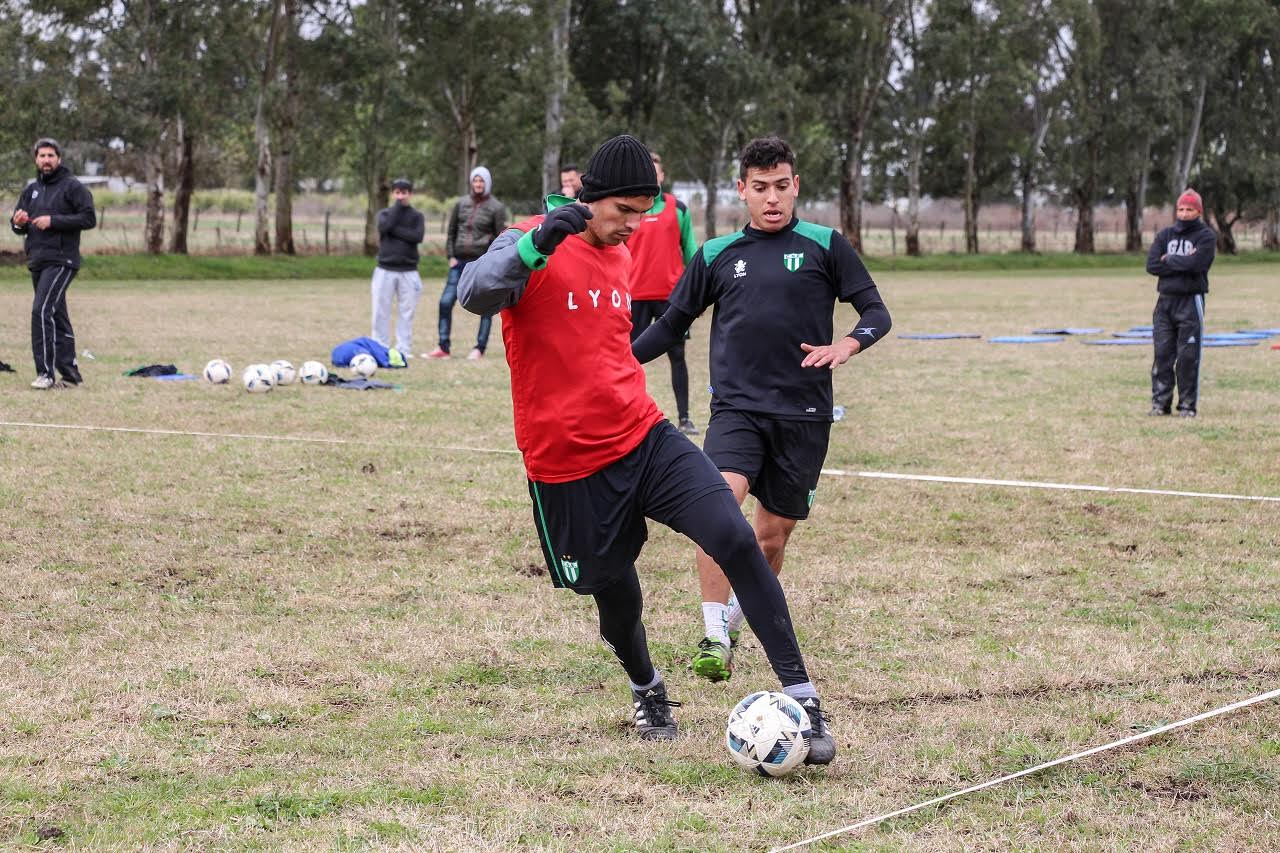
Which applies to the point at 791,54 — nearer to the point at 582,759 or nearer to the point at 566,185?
the point at 566,185

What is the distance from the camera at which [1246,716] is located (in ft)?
16.3

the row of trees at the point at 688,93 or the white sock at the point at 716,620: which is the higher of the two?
the row of trees at the point at 688,93

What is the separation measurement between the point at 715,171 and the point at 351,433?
1806 inches

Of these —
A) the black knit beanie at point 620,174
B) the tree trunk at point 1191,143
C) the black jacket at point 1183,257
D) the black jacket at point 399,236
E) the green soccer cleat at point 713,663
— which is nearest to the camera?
the black knit beanie at point 620,174

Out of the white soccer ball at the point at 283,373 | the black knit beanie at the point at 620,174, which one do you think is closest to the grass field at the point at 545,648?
the black knit beanie at the point at 620,174

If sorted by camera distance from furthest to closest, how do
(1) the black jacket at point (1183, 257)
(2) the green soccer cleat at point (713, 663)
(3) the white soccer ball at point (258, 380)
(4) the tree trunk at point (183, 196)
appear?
(4) the tree trunk at point (183, 196)
(3) the white soccer ball at point (258, 380)
(1) the black jacket at point (1183, 257)
(2) the green soccer cleat at point (713, 663)

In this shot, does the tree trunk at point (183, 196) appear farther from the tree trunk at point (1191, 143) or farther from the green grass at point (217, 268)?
the tree trunk at point (1191, 143)

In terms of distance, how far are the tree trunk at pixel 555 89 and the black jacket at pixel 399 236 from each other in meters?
28.9

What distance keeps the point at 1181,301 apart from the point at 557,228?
10.3 m

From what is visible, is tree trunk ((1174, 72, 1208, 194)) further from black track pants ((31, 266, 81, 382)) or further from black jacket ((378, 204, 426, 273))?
Answer: black track pants ((31, 266, 81, 382))

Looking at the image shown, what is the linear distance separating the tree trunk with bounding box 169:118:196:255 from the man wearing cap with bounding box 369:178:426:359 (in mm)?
28197

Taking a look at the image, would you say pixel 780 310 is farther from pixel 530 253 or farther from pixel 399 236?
pixel 399 236

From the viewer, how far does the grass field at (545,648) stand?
13.6 feet

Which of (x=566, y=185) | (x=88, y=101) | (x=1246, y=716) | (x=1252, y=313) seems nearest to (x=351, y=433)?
(x=566, y=185)
